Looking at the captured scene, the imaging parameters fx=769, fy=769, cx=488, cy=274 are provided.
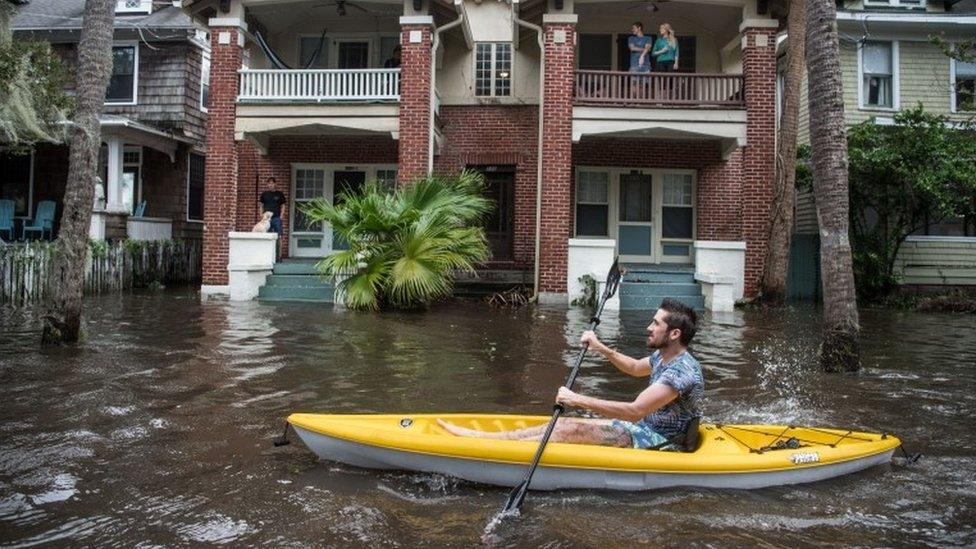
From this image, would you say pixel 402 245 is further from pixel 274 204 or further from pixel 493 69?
pixel 493 69

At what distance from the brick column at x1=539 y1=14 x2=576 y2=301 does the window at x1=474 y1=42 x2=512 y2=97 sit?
263cm

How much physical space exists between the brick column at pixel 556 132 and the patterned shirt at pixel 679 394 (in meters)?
10.8

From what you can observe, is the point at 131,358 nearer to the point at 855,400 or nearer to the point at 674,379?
the point at 674,379

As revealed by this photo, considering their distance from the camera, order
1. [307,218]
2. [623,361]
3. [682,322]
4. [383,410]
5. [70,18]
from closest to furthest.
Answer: [682,322], [623,361], [383,410], [307,218], [70,18]

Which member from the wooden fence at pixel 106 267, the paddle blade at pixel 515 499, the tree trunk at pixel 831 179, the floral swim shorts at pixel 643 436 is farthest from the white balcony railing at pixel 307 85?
the paddle blade at pixel 515 499

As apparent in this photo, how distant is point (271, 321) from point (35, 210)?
13.6 meters

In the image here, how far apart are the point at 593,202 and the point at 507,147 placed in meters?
2.47

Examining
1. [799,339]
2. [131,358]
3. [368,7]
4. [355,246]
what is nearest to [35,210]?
[368,7]

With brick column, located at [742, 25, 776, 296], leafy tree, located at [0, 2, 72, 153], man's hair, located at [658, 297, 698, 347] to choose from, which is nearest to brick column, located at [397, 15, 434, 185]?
leafy tree, located at [0, 2, 72, 153]

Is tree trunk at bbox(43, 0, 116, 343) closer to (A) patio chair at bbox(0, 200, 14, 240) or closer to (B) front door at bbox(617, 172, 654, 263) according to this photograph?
(B) front door at bbox(617, 172, 654, 263)

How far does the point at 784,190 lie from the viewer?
15.6 metres

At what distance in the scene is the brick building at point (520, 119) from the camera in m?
16.0

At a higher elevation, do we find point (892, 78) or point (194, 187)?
point (892, 78)

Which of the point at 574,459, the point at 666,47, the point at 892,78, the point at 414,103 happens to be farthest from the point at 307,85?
the point at 892,78
